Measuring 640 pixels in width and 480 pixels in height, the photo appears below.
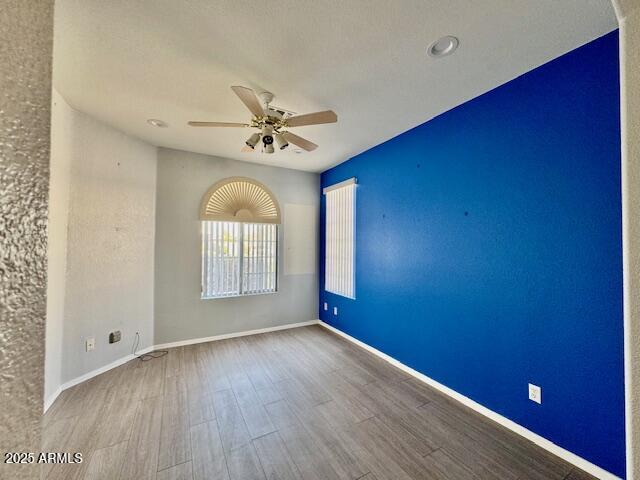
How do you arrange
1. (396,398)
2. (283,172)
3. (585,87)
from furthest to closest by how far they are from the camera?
(283,172) → (396,398) → (585,87)

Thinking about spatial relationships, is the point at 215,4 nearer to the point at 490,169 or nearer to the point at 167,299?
the point at 490,169

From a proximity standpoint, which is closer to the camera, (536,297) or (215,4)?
(215,4)

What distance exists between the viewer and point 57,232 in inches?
89.8

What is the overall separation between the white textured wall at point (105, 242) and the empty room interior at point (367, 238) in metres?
0.02

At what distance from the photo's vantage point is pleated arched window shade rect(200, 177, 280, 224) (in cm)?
364

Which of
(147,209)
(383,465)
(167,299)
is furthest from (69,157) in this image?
(383,465)

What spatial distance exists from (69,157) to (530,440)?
15.0 feet

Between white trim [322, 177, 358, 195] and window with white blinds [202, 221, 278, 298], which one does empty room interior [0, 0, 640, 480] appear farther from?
window with white blinds [202, 221, 278, 298]

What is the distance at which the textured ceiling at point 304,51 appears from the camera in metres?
1.39

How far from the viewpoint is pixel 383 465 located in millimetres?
1626

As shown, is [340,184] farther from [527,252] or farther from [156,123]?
[527,252]

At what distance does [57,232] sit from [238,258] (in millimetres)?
1951

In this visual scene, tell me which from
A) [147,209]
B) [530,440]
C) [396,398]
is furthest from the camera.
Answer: [147,209]

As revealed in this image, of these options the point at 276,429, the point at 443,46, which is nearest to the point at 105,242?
the point at 276,429
